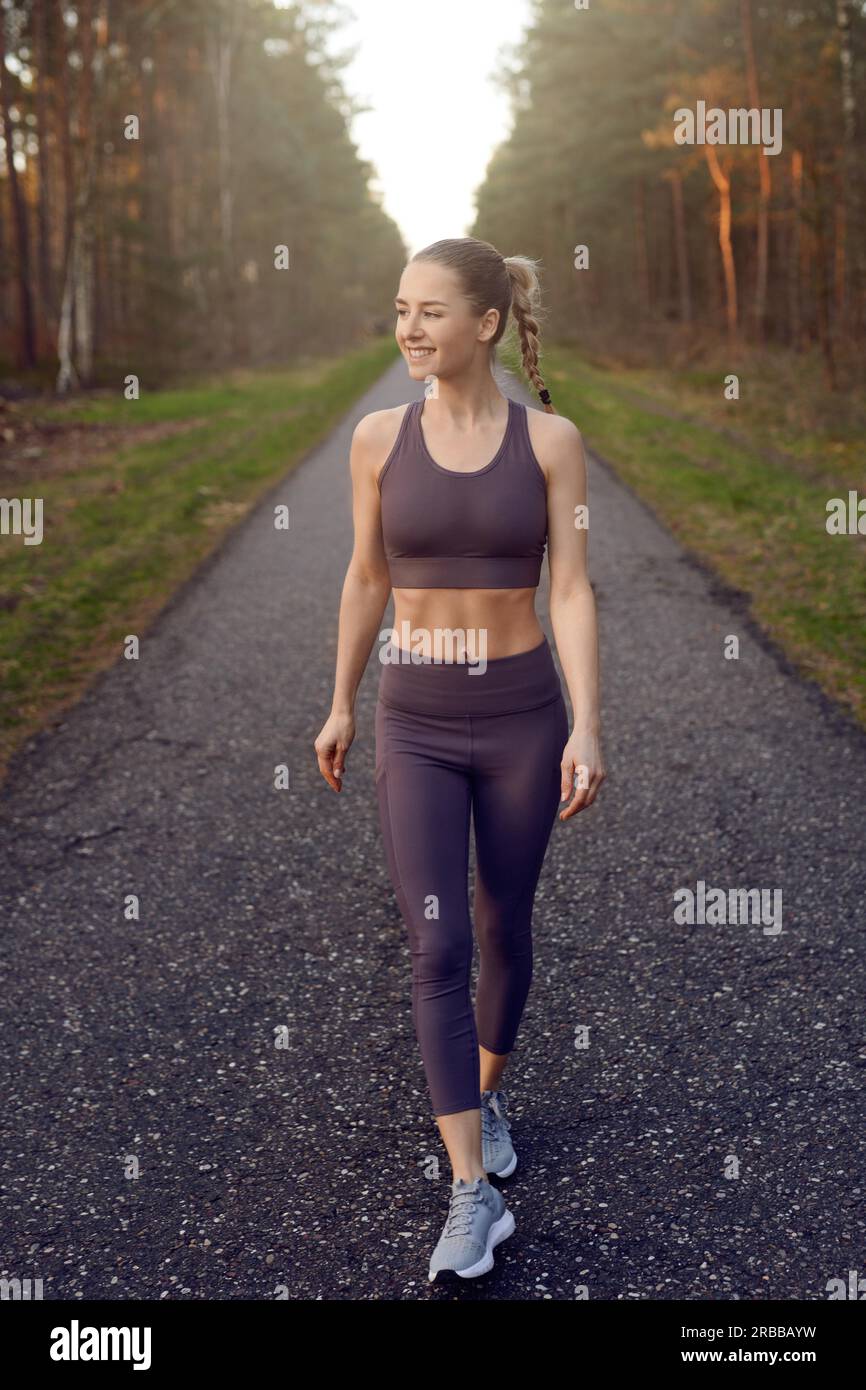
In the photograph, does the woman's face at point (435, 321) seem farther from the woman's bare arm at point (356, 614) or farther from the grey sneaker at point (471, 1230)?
the grey sneaker at point (471, 1230)

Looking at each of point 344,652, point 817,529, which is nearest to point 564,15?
point 817,529

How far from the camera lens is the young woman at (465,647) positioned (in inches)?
112

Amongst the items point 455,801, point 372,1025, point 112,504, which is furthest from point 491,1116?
point 112,504

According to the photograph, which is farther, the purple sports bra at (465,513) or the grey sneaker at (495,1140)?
the grey sneaker at (495,1140)

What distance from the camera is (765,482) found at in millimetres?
13758

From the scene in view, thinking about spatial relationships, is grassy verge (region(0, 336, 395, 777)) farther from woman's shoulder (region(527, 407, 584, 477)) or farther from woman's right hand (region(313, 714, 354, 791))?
woman's shoulder (region(527, 407, 584, 477))

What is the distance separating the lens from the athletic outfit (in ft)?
9.37

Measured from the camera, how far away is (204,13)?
3306cm

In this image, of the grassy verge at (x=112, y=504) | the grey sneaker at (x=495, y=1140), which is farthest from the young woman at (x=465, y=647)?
the grassy verge at (x=112, y=504)

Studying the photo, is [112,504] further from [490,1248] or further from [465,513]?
[490,1248]

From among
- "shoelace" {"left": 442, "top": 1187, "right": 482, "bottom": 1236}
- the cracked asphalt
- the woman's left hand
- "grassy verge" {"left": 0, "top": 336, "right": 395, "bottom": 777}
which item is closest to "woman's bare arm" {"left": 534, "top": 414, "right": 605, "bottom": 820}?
the woman's left hand

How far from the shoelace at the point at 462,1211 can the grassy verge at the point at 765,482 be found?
15.3ft
